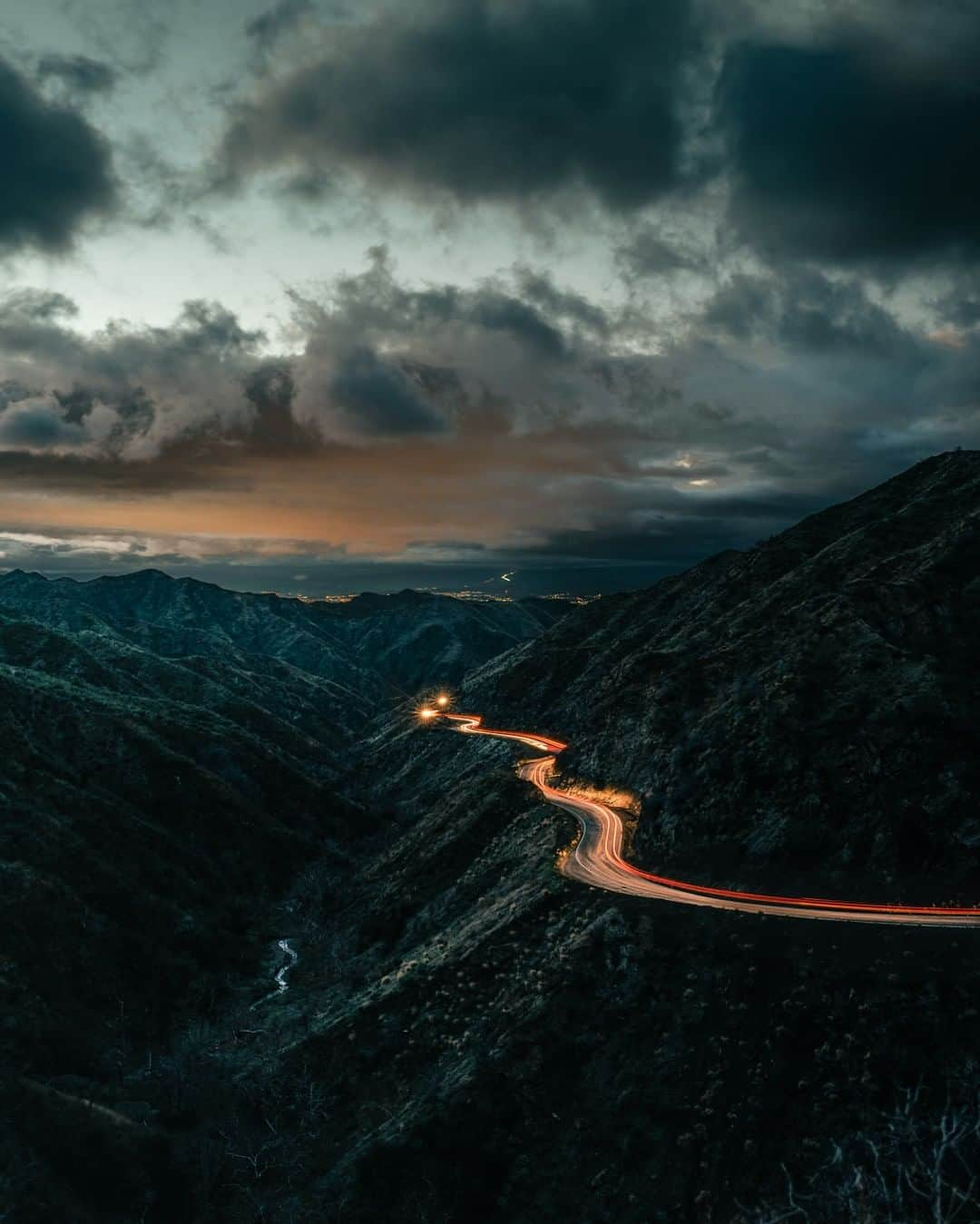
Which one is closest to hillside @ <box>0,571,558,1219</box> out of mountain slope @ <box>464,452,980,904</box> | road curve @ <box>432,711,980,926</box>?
road curve @ <box>432,711,980,926</box>

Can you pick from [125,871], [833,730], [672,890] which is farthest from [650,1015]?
[125,871]

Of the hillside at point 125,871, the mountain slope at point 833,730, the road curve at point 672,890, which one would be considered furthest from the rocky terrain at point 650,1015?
the road curve at point 672,890

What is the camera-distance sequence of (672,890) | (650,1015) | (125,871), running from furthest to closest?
(125,871)
(672,890)
(650,1015)

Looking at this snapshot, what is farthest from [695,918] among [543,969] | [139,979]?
[139,979]

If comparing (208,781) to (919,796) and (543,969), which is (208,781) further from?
(919,796)

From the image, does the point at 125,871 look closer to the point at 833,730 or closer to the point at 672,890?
the point at 672,890

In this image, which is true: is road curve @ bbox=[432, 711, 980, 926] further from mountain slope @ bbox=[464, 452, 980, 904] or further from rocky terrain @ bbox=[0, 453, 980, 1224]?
mountain slope @ bbox=[464, 452, 980, 904]

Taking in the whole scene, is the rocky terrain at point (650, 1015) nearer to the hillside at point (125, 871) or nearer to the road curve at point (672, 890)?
the hillside at point (125, 871)
